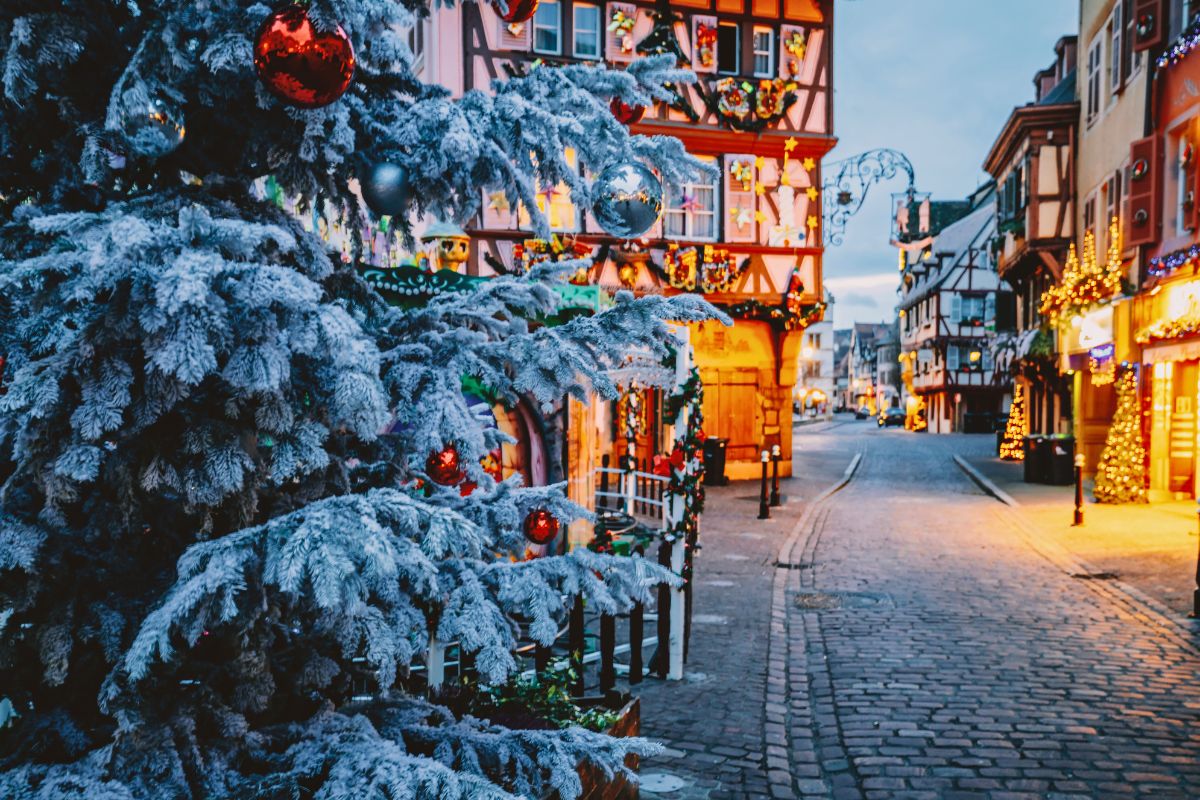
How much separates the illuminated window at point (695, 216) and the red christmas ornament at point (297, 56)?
17.9 meters

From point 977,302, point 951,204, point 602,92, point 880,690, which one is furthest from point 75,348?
point 951,204

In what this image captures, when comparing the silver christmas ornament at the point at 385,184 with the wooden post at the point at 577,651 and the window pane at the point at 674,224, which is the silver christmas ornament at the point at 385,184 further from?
the window pane at the point at 674,224

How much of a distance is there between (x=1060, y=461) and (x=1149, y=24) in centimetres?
931

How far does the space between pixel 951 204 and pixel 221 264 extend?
60.6 meters

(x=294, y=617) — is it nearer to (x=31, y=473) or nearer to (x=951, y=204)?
(x=31, y=473)

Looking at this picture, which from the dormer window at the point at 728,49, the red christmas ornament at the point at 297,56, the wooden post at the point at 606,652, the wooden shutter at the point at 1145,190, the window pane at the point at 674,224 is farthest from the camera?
the dormer window at the point at 728,49

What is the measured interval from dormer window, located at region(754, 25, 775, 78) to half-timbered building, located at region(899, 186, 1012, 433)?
1035 inches

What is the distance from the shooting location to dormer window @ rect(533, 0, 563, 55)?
62.5 feet

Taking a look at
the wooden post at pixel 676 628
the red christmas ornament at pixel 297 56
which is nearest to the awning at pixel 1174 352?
the wooden post at pixel 676 628

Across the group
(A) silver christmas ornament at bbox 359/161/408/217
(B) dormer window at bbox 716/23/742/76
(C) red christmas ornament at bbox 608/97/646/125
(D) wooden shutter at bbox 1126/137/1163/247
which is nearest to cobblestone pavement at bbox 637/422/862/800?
(A) silver christmas ornament at bbox 359/161/408/217

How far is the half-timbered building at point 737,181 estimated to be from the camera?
64.0ft

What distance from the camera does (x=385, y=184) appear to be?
3.00 m

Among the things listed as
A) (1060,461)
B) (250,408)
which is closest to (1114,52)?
(1060,461)

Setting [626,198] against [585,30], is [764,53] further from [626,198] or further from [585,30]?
[626,198]
